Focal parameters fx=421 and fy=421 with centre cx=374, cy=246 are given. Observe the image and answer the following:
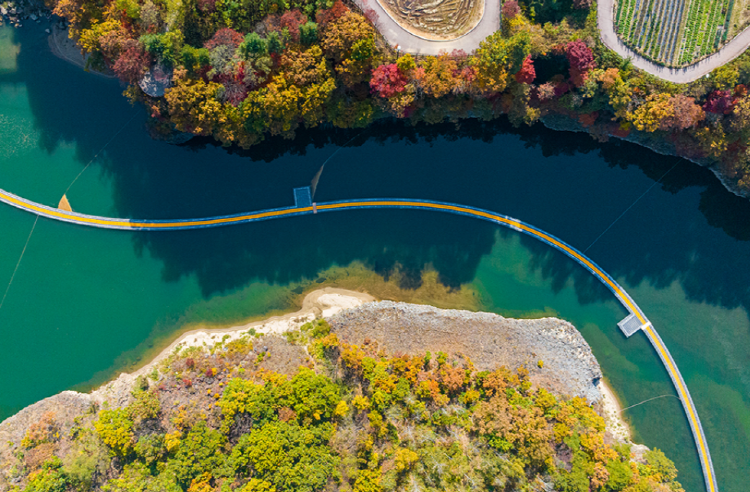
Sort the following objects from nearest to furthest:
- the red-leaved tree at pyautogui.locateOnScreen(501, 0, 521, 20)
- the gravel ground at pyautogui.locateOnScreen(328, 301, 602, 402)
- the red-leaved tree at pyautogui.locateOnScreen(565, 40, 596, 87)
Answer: the red-leaved tree at pyautogui.locateOnScreen(565, 40, 596, 87), the red-leaved tree at pyautogui.locateOnScreen(501, 0, 521, 20), the gravel ground at pyautogui.locateOnScreen(328, 301, 602, 402)

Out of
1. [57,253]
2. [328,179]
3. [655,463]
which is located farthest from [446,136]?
[57,253]

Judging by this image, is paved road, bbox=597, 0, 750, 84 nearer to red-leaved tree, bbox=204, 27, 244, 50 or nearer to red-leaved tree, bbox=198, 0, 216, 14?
red-leaved tree, bbox=204, 27, 244, 50

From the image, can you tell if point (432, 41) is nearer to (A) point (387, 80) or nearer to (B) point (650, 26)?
(A) point (387, 80)

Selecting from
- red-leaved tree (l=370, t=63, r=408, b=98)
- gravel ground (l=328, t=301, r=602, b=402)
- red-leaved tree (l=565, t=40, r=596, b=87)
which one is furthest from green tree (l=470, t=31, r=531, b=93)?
gravel ground (l=328, t=301, r=602, b=402)

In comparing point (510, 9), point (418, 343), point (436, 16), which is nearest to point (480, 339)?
point (418, 343)

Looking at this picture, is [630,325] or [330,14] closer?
[330,14]
